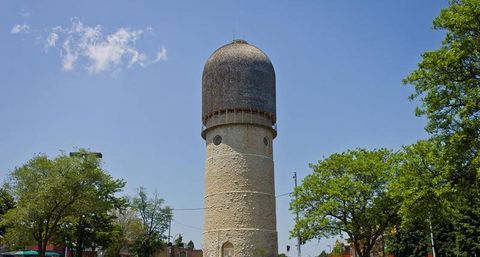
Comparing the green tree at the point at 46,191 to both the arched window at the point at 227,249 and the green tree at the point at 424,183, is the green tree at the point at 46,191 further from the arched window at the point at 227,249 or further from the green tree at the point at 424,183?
the green tree at the point at 424,183

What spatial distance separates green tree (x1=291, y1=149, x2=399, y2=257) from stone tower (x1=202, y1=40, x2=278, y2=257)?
21.8 ft

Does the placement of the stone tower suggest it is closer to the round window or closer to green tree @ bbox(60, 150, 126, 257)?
the round window

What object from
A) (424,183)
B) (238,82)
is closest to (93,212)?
(238,82)

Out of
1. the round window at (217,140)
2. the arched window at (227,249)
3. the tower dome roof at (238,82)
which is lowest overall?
the arched window at (227,249)

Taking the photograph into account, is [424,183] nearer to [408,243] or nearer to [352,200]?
[352,200]

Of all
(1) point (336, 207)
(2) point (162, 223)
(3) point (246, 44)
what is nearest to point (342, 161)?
(1) point (336, 207)

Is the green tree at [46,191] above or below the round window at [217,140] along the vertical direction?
below

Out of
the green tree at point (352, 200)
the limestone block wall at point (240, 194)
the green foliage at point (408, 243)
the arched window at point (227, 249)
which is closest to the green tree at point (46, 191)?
the limestone block wall at point (240, 194)

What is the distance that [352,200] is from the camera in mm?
27578

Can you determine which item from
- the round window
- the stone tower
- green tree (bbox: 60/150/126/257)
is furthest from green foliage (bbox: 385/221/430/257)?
green tree (bbox: 60/150/126/257)

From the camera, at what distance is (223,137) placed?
37.4m

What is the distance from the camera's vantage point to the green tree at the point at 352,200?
89.9ft

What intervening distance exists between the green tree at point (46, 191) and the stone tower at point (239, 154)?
30.4ft

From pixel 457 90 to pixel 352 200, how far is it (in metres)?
12.9
